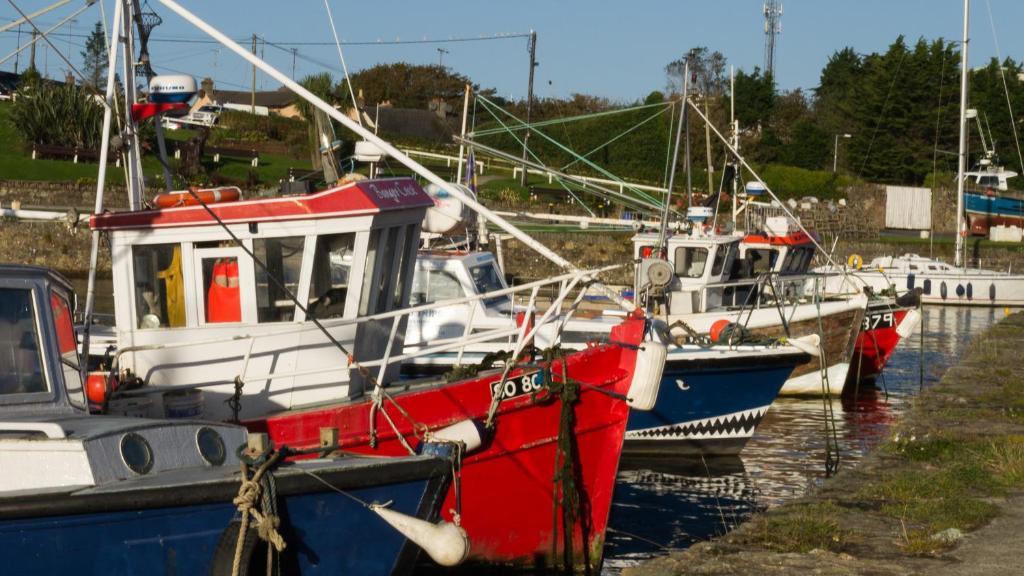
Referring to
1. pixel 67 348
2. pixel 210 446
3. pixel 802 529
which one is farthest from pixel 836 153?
pixel 210 446

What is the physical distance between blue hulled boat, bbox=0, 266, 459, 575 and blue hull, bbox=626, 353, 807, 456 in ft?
27.2

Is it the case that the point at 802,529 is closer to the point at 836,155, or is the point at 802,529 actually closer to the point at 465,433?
the point at 465,433

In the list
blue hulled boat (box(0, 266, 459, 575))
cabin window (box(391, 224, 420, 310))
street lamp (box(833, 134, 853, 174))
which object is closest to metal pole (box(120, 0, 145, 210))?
cabin window (box(391, 224, 420, 310))

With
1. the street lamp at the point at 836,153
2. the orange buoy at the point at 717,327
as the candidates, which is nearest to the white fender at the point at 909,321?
the orange buoy at the point at 717,327

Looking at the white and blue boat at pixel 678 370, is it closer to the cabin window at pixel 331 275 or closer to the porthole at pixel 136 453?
the cabin window at pixel 331 275

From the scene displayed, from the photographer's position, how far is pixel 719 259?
73.6 feet

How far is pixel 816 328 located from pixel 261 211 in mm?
12999

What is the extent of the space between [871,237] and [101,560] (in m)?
51.9

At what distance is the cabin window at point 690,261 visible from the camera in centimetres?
2234

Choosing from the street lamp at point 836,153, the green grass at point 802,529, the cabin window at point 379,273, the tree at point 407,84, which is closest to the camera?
the green grass at point 802,529

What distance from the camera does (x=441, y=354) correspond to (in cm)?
1603

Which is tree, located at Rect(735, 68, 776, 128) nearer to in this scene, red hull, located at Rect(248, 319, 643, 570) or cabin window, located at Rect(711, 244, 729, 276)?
cabin window, located at Rect(711, 244, 729, 276)

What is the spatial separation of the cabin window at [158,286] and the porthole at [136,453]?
348 centimetres

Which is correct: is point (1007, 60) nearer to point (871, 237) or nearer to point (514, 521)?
point (871, 237)
